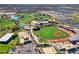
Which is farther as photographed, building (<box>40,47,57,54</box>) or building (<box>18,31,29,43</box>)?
building (<box>18,31,29,43</box>)

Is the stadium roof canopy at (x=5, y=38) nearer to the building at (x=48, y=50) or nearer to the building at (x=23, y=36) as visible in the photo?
the building at (x=23, y=36)

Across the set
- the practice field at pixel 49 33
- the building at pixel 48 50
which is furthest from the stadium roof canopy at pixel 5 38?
the building at pixel 48 50

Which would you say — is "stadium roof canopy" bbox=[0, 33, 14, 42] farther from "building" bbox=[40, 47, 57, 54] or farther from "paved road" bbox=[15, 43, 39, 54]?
"building" bbox=[40, 47, 57, 54]

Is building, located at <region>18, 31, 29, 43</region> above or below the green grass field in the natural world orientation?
above

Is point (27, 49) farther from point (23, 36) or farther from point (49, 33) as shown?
point (49, 33)

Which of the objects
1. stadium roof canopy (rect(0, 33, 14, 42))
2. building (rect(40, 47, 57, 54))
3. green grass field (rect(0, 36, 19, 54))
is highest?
stadium roof canopy (rect(0, 33, 14, 42))

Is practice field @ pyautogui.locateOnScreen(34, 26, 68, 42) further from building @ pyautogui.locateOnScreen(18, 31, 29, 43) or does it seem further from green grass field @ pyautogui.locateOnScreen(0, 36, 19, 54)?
green grass field @ pyautogui.locateOnScreen(0, 36, 19, 54)

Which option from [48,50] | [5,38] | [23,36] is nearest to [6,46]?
[5,38]

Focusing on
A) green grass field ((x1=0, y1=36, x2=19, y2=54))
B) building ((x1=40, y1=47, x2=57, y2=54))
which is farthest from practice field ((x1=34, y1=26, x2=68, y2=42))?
green grass field ((x1=0, y1=36, x2=19, y2=54))

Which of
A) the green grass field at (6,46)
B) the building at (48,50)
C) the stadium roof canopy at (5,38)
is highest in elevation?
the stadium roof canopy at (5,38)
